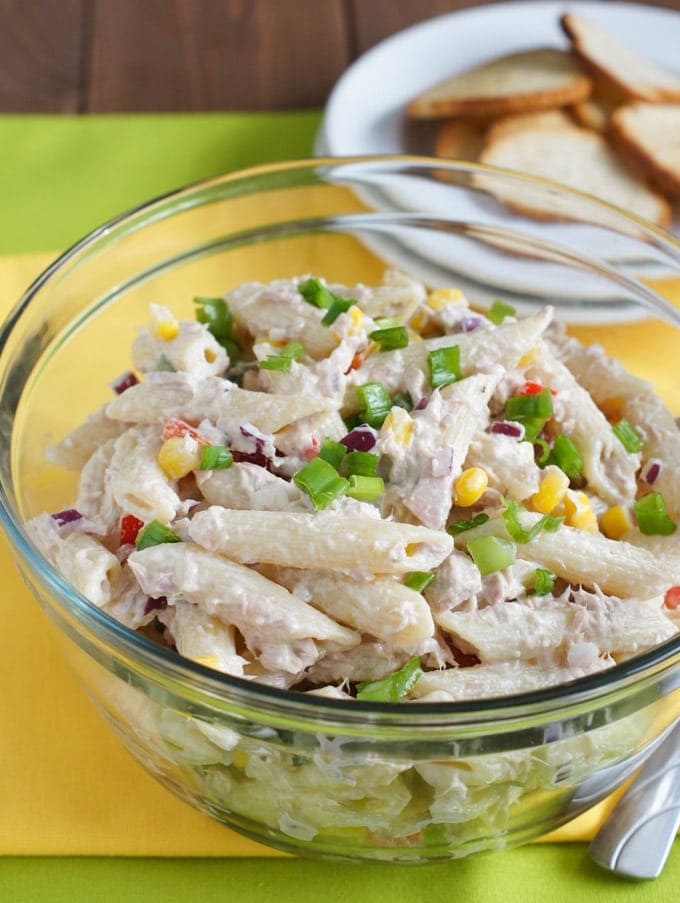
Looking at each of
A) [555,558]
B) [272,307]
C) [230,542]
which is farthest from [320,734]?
[272,307]

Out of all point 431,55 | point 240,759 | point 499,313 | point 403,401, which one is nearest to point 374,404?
point 403,401

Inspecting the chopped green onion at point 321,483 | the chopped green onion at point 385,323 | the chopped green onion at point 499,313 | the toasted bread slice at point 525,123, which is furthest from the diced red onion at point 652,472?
the toasted bread slice at point 525,123

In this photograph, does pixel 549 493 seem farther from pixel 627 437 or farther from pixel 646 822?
pixel 646 822

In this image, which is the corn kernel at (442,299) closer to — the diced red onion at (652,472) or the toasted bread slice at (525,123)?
the diced red onion at (652,472)

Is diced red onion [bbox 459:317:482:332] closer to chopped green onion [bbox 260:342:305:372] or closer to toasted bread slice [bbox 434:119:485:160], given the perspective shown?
chopped green onion [bbox 260:342:305:372]

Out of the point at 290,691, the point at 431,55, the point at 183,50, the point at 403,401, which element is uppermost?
the point at 431,55

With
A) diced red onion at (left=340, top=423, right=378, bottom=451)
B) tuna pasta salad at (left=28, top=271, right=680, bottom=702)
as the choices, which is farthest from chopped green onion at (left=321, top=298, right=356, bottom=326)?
diced red onion at (left=340, top=423, right=378, bottom=451)
